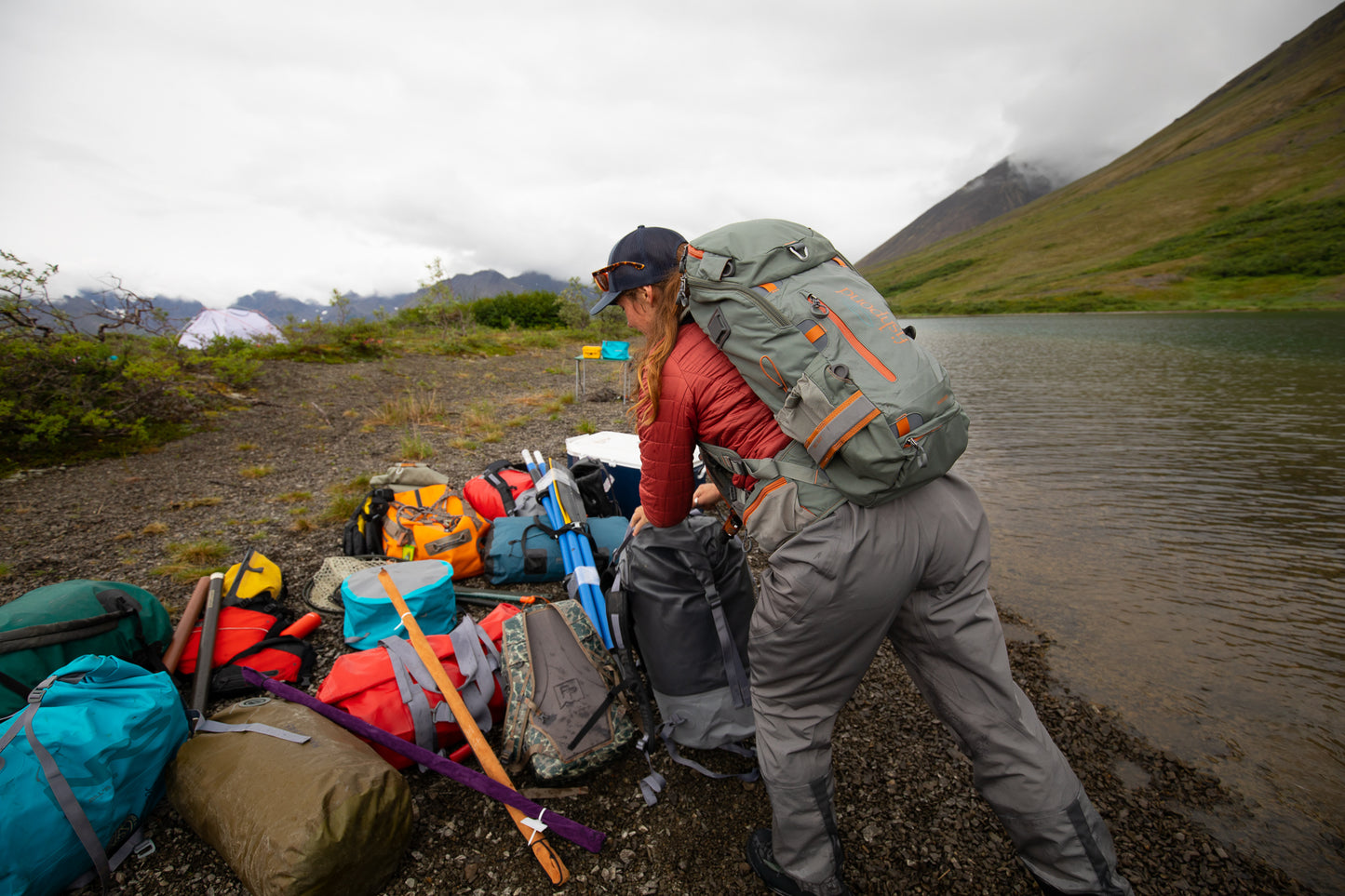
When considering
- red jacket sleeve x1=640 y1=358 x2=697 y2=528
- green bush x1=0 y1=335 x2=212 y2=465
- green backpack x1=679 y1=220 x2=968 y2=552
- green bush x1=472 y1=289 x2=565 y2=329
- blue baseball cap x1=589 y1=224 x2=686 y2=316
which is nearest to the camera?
green backpack x1=679 y1=220 x2=968 y2=552

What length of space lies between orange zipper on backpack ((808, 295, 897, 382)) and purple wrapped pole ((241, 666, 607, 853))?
7.57 ft

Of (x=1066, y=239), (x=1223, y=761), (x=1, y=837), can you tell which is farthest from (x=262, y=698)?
(x=1066, y=239)

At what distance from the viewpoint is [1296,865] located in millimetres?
2443

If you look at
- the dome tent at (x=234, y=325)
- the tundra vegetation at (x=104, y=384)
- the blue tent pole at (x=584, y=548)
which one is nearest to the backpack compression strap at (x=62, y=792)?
the blue tent pole at (x=584, y=548)

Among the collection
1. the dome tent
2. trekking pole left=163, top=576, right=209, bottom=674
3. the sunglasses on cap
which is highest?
the dome tent

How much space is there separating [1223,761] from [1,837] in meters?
5.71

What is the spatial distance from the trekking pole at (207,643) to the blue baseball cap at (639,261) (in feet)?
10.2

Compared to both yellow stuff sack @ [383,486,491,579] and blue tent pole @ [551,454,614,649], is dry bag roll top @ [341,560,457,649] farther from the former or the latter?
blue tent pole @ [551,454,614,649]

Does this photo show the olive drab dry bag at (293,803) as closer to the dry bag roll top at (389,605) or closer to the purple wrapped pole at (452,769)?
the purple wrapped pole at (452,769)

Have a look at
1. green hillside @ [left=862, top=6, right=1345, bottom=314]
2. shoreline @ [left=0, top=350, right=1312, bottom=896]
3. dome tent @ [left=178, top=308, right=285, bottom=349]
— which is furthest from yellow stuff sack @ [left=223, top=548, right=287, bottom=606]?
green hillside @ [left=862, top=6, right=1345, bottom=314]

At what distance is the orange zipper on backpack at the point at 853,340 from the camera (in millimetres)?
1731

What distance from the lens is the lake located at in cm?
308

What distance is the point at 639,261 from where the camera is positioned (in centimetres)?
224

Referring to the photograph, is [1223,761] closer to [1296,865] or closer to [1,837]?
[1296,865]
